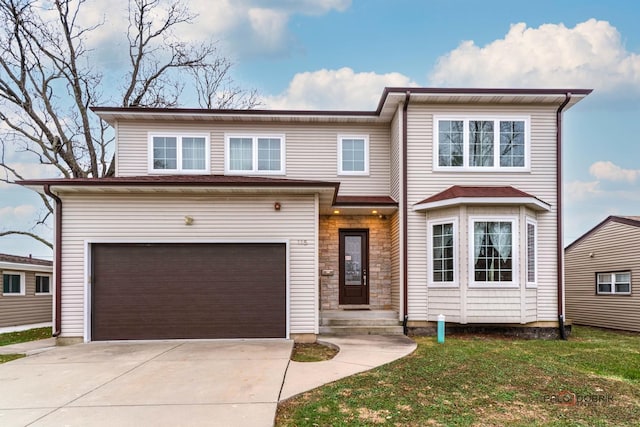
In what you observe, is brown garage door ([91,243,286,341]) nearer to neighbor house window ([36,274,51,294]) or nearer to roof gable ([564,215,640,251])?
neighbor house window ([36,274,51,294])

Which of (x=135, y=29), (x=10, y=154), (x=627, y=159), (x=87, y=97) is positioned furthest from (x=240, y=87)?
(x=627, y=159)

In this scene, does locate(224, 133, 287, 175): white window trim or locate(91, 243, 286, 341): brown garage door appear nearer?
locate(91, 243, 286, 341): brown garage door

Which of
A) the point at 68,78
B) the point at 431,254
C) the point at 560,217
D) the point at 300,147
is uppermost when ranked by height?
the point at 68,78

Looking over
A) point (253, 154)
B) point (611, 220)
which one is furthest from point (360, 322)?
point (611, 220)

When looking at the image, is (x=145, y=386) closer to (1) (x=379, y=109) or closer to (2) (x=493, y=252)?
(2) (x=493, y=252)

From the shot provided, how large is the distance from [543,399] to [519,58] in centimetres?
1436

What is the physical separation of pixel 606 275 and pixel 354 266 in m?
8.44

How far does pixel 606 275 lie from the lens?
42.8 feet

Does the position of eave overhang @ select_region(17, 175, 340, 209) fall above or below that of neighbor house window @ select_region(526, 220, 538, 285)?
above

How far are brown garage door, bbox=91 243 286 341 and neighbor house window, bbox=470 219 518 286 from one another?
4.37m

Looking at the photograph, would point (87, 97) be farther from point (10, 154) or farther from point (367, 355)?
point (367, 355)

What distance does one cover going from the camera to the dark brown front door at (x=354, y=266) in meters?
11.2

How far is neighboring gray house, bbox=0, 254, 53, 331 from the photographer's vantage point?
13.4 m

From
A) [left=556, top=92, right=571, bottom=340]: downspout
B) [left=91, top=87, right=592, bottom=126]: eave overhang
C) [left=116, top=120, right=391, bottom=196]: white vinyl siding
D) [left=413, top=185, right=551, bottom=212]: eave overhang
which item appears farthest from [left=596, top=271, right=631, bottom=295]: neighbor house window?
[left=116, top=120, right=391, bottom=196]: white vinyl siding
